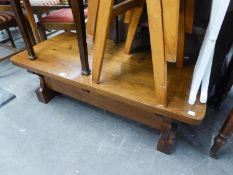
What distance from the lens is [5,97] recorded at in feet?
4.72

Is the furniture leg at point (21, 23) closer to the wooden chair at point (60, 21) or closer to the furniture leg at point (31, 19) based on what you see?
the wooden chair at point (60, 21)

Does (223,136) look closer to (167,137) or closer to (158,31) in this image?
(167,137)

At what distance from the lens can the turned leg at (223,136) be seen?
86cm

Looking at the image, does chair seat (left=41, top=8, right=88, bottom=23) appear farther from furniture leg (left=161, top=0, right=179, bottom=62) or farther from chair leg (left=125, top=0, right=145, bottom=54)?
furniture leg (left=161, top=0, right=179, bottom=62)

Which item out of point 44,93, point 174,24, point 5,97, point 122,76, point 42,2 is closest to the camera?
point 174,24

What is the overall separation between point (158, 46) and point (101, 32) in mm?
262

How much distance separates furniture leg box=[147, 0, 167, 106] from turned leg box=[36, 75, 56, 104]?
80 cm

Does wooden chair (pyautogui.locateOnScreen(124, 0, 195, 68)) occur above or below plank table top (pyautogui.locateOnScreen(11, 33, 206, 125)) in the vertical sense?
above

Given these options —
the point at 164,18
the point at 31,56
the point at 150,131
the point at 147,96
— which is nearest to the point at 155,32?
the point at 164,18

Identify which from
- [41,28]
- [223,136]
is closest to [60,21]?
[41,28]

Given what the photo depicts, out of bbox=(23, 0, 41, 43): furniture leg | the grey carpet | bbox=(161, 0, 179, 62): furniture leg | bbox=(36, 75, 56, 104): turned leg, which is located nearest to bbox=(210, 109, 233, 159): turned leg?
bbox=(161, 0, 179, 62): furniture leg

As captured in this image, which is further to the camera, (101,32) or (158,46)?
(101,32)

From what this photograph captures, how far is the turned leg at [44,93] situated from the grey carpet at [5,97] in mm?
233

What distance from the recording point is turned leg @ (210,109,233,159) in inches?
33.8
